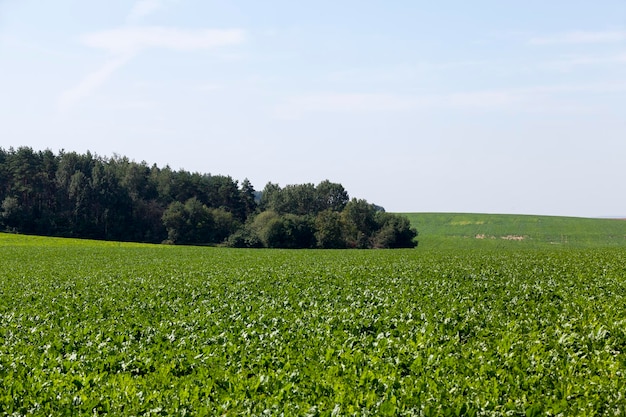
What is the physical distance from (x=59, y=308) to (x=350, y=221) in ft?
237

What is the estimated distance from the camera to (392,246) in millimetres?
84562

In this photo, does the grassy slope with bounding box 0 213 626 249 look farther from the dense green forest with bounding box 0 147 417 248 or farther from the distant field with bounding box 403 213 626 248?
the dense green forest with bounding box 0 147 417 248

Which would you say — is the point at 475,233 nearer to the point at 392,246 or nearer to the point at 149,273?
the point at 392,246

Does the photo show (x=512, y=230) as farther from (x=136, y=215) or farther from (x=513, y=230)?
(x=136, y=215)

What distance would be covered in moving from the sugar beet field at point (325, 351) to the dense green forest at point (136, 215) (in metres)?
65.8

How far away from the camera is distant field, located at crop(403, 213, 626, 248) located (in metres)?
90.8

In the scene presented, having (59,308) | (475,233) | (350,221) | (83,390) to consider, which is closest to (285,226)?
(350,221)

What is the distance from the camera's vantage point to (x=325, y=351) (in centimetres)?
980

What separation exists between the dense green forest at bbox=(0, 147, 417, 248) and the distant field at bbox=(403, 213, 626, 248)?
1327cm

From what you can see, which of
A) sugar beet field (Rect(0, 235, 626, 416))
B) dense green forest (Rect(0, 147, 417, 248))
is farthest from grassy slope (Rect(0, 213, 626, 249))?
sugar beet field (Rect(0, 235, 626, 416))

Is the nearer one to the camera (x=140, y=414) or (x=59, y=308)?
(x=140, y=414)

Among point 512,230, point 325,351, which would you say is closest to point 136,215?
point 512,230

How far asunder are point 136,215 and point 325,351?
90.9m

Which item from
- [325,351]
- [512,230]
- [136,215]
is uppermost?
[136,215]
